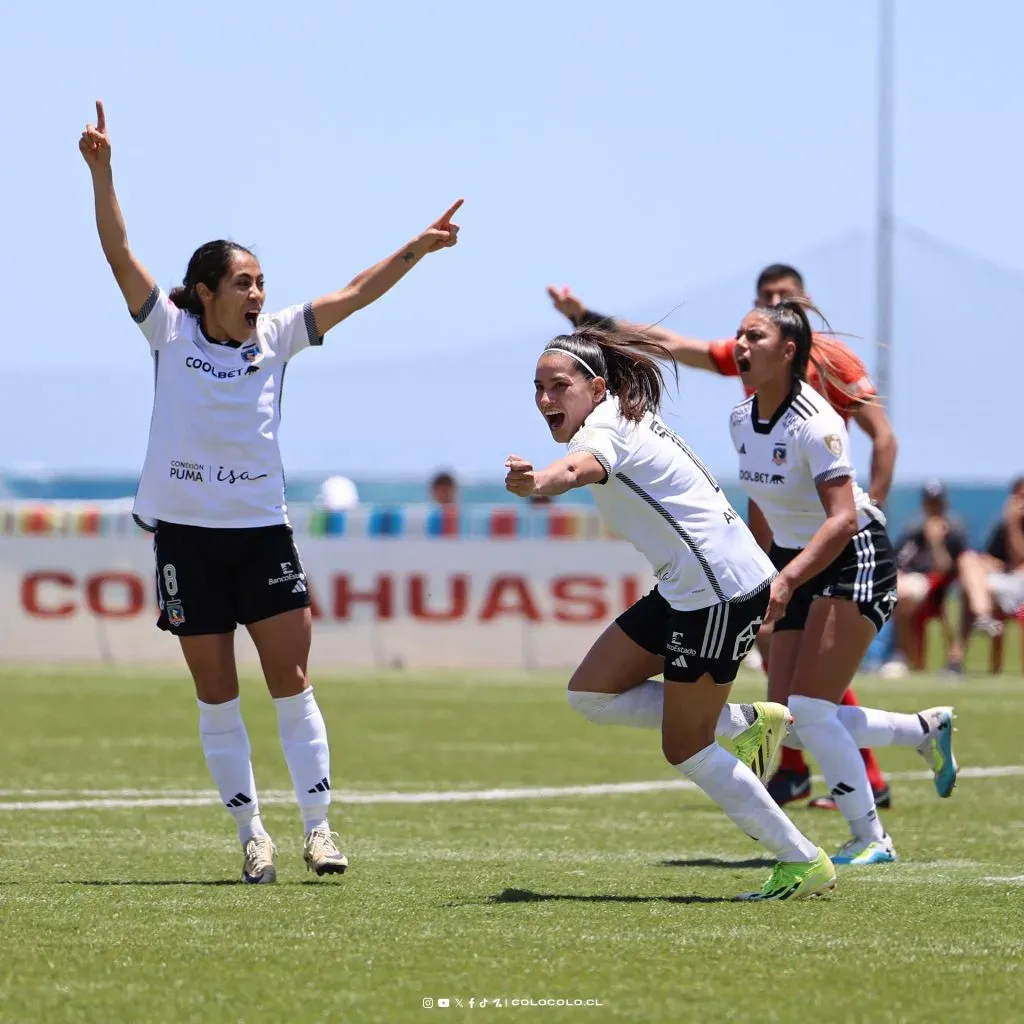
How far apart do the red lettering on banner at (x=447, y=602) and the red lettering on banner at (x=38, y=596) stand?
134 inches

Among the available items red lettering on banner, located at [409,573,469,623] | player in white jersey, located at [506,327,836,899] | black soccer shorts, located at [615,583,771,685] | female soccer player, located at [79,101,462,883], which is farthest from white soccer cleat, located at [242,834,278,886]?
red lettering on banner, located at [409,573,469,623]

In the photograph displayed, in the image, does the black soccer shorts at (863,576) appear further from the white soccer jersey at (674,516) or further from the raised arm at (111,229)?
the raised arm at (111,229)

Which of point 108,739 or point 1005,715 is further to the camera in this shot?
point 1005,715

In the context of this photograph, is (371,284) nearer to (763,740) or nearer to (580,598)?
(763,740)

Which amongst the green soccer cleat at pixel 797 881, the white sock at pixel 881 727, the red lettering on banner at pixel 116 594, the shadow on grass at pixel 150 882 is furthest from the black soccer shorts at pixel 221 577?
the red lettering on banner at pixel 116 594

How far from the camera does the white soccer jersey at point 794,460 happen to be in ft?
24.5

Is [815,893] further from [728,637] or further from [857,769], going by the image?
[857,769]

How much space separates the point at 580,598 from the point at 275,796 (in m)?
9.74

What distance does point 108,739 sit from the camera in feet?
41.3

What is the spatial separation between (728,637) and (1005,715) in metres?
9.27

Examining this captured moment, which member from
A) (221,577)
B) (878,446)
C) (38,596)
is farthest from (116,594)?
(221,577)

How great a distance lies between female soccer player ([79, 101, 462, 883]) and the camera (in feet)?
21.8

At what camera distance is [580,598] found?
19344 mm

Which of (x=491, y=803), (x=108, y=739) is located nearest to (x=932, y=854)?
(x=491, y=803)
